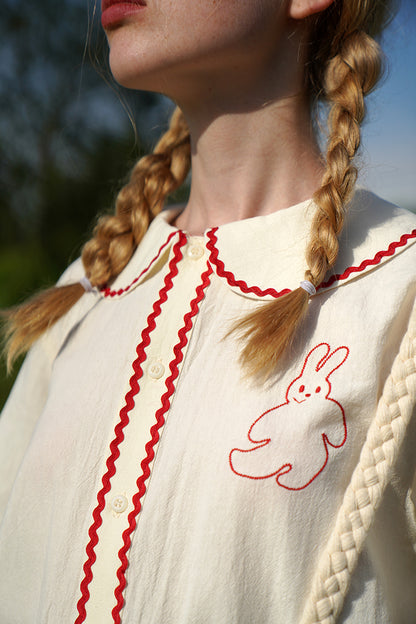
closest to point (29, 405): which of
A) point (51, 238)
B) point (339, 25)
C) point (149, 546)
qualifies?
point (149, 546)

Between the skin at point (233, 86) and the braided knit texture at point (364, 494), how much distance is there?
1.30 ft

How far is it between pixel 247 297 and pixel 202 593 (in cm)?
43

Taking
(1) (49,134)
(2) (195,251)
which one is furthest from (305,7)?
(1) (49,134)

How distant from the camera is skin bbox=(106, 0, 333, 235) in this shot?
96 centimetres

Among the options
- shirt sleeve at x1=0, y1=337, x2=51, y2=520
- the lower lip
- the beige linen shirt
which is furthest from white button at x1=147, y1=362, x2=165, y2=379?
the lower lip

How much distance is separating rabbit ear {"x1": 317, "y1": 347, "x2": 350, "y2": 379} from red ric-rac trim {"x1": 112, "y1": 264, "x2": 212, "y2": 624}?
221 millimetres

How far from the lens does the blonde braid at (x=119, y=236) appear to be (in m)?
1.23

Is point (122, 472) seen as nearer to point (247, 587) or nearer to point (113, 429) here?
point (113, 429)

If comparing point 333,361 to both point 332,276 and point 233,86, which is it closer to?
point 332,276

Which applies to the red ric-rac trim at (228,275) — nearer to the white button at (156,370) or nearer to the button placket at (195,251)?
the button placket at (195,251)

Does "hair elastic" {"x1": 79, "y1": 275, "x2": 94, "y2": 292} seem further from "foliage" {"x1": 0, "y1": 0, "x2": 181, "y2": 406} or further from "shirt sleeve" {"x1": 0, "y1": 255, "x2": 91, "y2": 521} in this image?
"foliage" {"x1": 0, "y1": 0, "x2": 181, "y2": 406}

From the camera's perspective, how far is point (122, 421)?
3.11 ft

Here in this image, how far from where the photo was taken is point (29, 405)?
48.4 inches

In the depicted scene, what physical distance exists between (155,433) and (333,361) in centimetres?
28
